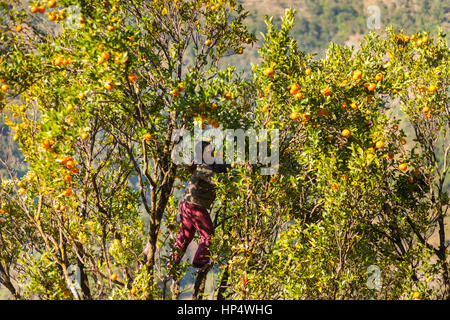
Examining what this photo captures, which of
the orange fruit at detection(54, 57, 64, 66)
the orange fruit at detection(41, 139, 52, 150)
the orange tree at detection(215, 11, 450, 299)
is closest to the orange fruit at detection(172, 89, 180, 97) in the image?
the orange tree at detection(215, 11, 450, 299)

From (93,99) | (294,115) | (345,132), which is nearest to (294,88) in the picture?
(294,115)

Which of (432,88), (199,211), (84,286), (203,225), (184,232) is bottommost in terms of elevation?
(84,286)

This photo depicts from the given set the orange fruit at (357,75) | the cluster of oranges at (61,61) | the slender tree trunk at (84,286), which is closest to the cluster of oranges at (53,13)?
the cluster of oranges at (61,61)

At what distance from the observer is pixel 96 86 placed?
10.9ft

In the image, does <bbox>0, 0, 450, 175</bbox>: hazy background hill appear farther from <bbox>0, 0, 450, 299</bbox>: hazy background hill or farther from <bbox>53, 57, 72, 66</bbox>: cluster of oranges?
<bbox>53, 57, 72, 66</bbox>: cluster of oranges

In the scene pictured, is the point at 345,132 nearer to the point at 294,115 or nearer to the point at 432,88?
the point at 294,115

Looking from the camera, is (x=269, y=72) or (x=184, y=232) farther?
(x=184, y=232)

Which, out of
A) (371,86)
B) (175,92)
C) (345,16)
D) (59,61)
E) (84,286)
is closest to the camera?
(59,61)

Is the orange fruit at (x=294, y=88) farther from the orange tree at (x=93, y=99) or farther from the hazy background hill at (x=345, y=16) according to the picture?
the hazy background hill at (x=345, y=16)

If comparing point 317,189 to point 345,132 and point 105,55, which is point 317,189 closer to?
point 345,132

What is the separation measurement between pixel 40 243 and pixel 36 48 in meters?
4.28

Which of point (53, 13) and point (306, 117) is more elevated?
point (53, 13)

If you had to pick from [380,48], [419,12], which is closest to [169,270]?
[380,48]

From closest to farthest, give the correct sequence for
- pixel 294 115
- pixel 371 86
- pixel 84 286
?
pixel 294 115
pixel 371 86
pixel 84 286
